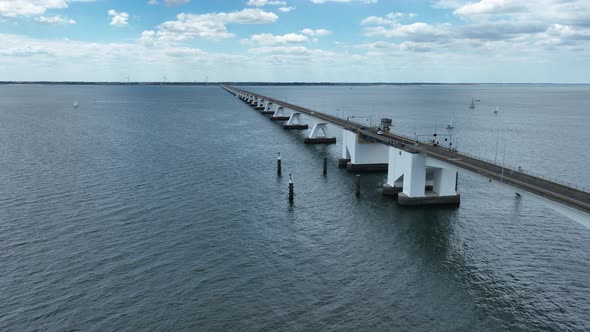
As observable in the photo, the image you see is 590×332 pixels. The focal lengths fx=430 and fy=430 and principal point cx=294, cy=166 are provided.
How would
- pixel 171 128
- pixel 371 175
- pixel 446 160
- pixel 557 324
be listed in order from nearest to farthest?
pixel 557 324
pixel 446 160
pixel 371 175
pixel 171 128

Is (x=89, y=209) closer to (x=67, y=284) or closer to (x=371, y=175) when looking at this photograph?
(x=67, y=284)

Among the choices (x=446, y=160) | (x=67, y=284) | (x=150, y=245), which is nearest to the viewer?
(x=67, y=284)

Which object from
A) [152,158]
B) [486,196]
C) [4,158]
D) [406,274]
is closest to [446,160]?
[486,196]

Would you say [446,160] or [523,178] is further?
[446,160]

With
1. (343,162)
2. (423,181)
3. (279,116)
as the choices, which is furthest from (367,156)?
(279,116)

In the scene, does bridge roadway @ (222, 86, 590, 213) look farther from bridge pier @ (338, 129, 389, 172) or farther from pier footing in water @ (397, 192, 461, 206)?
bridge pier @ (338, 129, 389, 172)

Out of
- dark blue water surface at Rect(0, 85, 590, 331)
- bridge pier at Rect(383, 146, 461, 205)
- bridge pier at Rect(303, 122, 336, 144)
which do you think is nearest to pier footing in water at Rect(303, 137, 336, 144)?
bridge pier at Rect(303, 122, 336, 144)

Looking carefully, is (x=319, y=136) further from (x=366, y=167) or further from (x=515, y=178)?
(x=515, y=178)
